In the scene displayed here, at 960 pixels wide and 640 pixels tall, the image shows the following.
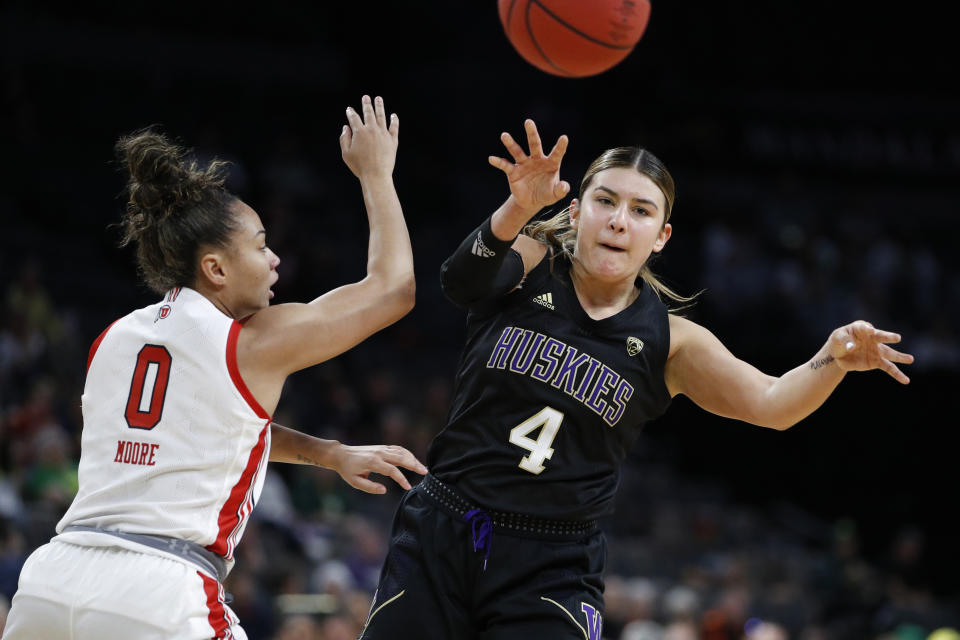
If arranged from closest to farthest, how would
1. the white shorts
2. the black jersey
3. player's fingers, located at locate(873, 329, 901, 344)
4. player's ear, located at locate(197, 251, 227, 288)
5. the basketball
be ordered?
1. the white shorts
2. player's ear, located at locate(197, 251, 227, 288)
3. player's fingers, located at locate(873, 329, 901, 344)
4. the black jersey
5. the basketball

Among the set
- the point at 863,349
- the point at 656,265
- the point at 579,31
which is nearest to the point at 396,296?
the point at 863,349

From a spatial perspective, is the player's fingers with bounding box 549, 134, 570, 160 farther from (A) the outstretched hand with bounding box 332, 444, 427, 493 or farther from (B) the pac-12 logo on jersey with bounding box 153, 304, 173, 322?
(B) the pac-12 logo on jersey with bounding box 153, 304, 173, 322

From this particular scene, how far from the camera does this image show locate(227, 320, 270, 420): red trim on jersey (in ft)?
11.8

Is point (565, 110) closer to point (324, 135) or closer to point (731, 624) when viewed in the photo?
point (324, 135)

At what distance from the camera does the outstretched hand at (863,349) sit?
398cm

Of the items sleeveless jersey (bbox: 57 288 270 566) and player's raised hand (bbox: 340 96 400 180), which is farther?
player's raised hand (bbox: 340 96 400 180)

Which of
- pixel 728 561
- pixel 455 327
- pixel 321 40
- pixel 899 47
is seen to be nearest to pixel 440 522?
pixel 728 561

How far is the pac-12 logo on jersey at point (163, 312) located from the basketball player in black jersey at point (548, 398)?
97cm

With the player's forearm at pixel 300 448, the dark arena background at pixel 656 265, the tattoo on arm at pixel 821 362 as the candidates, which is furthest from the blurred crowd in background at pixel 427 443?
the tattoo on arm at pixel 821 362

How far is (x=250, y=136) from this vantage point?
16.8 meters

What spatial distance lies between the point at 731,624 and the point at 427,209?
9.26m

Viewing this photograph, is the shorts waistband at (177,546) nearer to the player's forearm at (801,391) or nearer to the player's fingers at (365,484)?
the player's fingers at (365,484)

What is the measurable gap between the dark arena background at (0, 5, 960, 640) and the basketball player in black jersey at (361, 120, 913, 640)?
175 inches

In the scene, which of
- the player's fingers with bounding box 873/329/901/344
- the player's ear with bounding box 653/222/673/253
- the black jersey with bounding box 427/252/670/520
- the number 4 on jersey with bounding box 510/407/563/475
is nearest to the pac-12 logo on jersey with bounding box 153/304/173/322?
the black jersey with bounding box 427/252/670/520
